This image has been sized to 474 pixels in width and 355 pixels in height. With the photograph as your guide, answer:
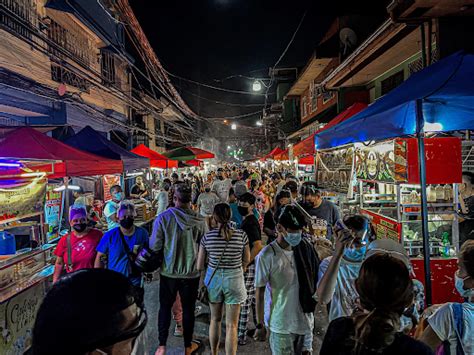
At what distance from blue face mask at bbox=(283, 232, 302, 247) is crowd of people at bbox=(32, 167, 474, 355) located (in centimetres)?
1

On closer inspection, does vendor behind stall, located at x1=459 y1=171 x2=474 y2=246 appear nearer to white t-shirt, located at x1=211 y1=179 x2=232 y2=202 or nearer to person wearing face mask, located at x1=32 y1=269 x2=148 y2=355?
person wearing face mask, located at x1=32 y1=269 x2=148 y2=355

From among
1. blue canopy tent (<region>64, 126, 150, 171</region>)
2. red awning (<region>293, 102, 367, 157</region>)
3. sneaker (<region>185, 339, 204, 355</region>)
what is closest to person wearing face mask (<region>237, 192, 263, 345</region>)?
sneaker (<region>185, 339, 204, 355</region>)

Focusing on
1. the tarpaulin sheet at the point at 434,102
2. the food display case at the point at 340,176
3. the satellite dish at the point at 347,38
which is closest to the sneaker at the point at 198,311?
the food display case at the point at 340,176

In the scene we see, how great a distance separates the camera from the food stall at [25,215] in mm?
3816

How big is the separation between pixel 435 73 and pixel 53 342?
4.52 meters

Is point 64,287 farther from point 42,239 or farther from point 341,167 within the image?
point 341,167

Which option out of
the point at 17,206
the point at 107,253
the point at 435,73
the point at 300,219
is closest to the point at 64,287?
the point at 300,219

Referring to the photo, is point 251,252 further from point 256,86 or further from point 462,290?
point 256,86

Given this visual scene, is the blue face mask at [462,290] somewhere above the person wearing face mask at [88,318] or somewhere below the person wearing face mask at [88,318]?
below

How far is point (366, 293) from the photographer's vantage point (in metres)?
1.61

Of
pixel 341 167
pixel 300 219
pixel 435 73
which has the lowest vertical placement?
pixel 300 219

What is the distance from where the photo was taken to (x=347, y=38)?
14.5m

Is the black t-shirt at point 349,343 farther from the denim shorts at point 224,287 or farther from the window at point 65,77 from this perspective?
the window at point 65,77

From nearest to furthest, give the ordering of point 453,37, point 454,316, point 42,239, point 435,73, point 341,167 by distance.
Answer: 1. point 454,316
2. point 435,73
3. point 42,239
4. point 453,37
5. point 341,167
